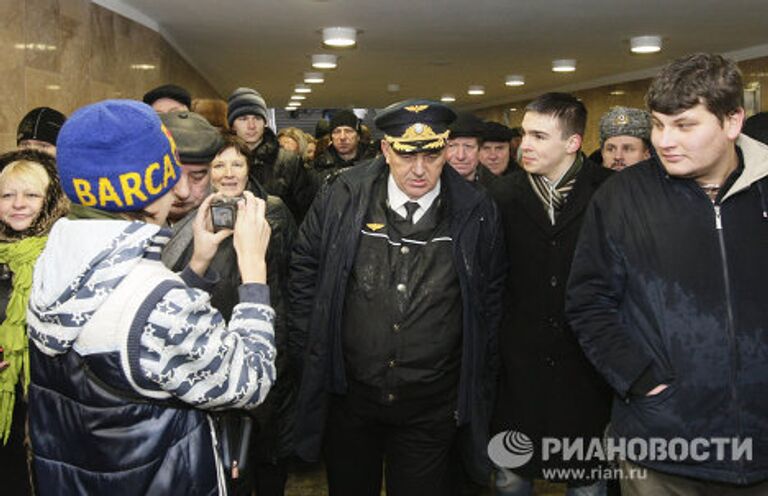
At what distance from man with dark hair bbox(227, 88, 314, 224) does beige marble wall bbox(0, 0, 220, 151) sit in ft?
4.05

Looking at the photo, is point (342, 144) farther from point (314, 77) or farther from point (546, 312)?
point (314, 77)

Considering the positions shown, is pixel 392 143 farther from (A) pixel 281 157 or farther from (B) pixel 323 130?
(B) pixel 323 130

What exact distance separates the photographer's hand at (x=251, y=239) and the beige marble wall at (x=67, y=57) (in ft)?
10.3

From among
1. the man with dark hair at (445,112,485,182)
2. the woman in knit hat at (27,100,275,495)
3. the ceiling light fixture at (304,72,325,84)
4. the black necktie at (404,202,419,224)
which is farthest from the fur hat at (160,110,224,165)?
the ceiling light fixture at (304,72,325,84)

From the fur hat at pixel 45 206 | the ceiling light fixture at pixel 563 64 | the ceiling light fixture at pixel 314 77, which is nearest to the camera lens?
the fur hat at pixel 45 206

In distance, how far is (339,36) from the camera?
8016mm

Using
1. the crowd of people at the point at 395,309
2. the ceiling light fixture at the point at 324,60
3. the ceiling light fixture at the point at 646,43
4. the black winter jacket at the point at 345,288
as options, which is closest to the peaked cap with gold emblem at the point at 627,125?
the crowd of people at the point at 395,309

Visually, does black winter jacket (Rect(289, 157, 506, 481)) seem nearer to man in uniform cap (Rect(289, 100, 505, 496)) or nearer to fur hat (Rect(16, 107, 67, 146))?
man in uniform cap (Rect(289, 100, 505, 496))

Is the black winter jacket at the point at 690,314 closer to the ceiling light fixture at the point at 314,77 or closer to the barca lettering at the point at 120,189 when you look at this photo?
the barca lettering at the point at 120,189

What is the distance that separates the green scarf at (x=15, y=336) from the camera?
279 centimetres

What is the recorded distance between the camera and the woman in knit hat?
1.56 metres

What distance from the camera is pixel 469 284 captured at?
282cm

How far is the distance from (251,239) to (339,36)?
21.5ft

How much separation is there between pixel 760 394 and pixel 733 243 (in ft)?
1.50
